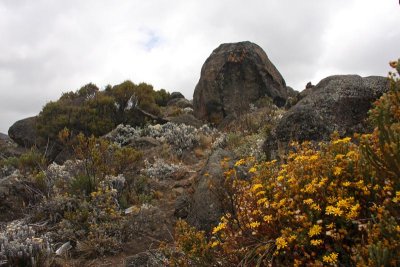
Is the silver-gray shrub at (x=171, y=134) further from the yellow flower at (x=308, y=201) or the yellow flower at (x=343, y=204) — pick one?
the yellow flower at (x=343, y=204)

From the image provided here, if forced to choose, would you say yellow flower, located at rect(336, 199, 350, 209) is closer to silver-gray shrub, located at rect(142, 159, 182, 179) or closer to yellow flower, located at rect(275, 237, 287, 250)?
yellow flower, located at rect(275, 237, 287, 250)

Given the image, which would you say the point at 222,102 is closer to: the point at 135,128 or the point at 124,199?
the point at 135,128

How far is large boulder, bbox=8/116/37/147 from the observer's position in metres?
17.1

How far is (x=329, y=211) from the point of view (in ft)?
10.4

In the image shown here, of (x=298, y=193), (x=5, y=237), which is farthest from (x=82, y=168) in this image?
(x=298, y=193)

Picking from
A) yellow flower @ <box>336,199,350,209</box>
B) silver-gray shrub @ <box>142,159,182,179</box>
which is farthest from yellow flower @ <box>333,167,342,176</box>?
silver-gray shrub @ <box>142,159,182,179</box>

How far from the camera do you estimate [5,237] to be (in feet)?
20.9

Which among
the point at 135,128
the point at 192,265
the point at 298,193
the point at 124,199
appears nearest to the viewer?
the point at 298,193

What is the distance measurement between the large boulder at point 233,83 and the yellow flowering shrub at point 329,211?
12.7m

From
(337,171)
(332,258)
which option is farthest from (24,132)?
(332,258)

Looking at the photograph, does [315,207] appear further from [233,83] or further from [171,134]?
[233,83]

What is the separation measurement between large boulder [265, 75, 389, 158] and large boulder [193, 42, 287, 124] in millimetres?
8802

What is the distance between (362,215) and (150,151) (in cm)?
924

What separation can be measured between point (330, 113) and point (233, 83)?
1021 cm
